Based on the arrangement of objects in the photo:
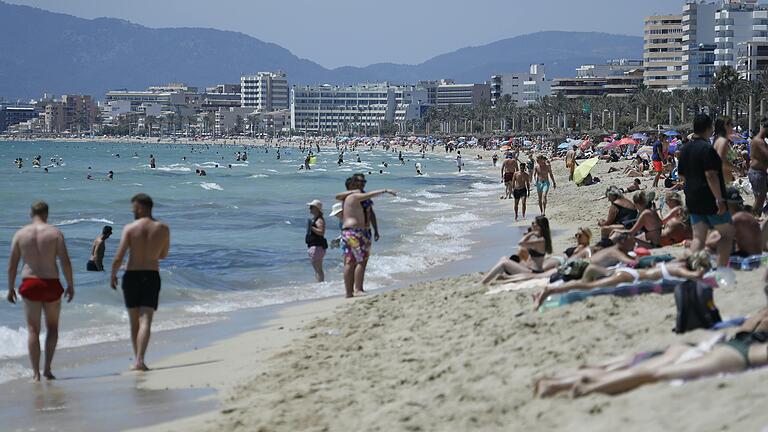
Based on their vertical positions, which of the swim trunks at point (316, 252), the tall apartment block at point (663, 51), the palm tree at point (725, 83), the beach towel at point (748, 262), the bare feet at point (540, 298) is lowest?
the swim trunks at point (316, 252)

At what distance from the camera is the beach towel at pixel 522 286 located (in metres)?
9.70

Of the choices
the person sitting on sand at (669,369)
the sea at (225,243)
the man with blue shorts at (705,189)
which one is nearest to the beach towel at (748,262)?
the man with blue shorts at (705,189)

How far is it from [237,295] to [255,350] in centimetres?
507

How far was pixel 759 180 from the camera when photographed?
1191 centimetres

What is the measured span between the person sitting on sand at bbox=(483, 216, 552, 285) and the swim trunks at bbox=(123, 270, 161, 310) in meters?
3.42

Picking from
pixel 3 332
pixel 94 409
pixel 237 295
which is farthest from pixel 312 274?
pixel 94 409

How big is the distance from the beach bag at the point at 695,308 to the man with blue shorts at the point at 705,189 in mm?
1906

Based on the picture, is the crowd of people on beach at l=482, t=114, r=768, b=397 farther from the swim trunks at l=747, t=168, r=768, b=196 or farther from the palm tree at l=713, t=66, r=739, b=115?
the palm tree at l=713, t=66, r=739, b=115

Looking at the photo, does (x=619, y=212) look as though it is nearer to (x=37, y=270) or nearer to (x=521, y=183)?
(x=37, y=270)

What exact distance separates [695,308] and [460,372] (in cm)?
147

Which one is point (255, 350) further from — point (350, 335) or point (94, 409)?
point (94, 409)

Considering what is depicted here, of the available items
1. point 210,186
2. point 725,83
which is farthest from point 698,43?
point 210,186

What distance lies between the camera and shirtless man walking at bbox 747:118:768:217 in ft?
38.0

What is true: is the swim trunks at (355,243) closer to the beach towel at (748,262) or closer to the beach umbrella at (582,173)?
the beach towel at (748,262)
